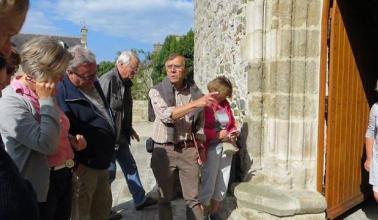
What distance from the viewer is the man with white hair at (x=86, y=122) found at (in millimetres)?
2914

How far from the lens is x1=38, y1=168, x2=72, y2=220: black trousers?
2398 millimetres

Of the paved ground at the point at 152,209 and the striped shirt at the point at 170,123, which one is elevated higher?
the striped shirt at the point at 170,123

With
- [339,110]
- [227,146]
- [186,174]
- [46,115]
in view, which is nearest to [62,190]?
[46,115]

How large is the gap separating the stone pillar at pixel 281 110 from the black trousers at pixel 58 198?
186cm

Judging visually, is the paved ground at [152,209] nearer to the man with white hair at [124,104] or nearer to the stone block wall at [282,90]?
the man with white hair at [124,104]

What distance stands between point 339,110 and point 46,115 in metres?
2.76

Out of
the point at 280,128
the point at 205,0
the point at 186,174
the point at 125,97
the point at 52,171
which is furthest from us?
the point at 205,0

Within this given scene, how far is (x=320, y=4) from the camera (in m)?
3.82

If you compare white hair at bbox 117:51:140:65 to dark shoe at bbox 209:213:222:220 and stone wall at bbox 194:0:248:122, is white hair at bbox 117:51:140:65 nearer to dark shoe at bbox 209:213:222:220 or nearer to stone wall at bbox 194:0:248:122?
stone wall at bbox 194:0:248:122

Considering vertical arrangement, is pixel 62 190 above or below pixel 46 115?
below

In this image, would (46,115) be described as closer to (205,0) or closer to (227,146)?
(227,146)

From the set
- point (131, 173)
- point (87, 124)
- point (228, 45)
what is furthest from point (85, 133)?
point (228, 45)

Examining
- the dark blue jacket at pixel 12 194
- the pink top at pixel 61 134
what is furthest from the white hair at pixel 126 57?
the dark blue jacket at pixel 12 194

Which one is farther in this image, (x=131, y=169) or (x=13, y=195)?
(x=131, y=169)
